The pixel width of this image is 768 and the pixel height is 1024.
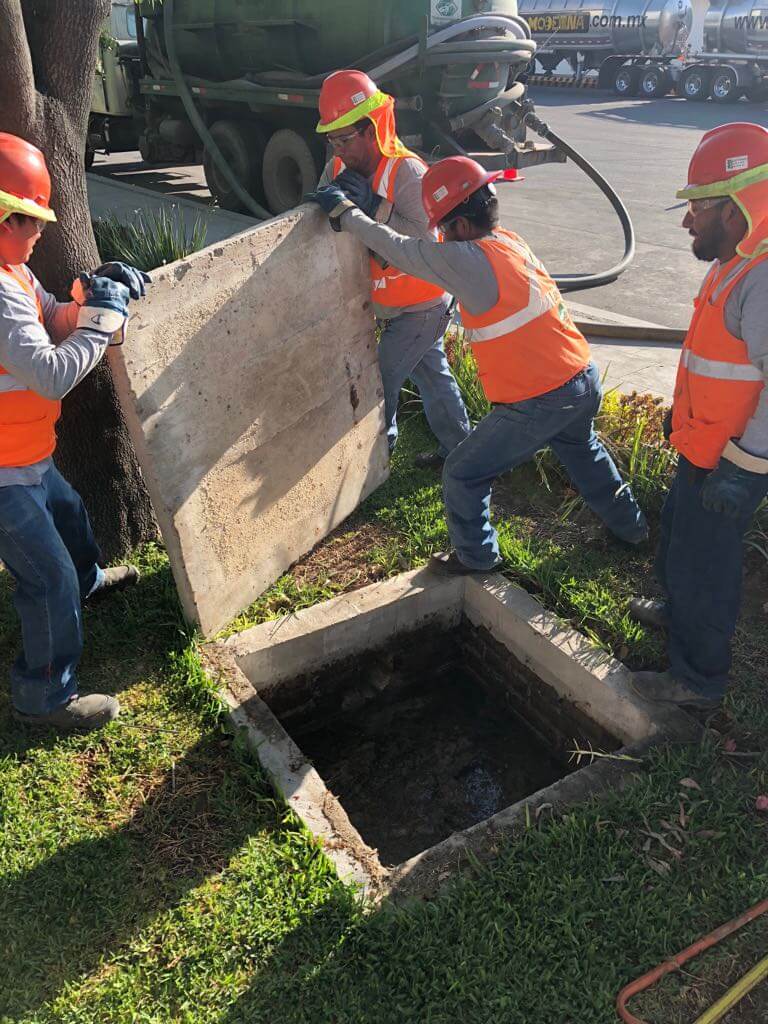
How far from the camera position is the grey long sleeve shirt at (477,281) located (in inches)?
97.2

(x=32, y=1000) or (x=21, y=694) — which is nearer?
(x=32, y=1000)

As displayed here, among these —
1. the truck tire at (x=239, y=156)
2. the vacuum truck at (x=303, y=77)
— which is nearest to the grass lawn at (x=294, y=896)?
the vacuum truck at (x=303, y=77)

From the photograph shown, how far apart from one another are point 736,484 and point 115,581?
2.40 m

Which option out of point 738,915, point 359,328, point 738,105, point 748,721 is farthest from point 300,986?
point 738,105

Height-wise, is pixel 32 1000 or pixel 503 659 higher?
pixel 32 1000

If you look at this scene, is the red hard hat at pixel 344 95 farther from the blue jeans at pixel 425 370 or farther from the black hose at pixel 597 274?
the black hose at pixel 597 274

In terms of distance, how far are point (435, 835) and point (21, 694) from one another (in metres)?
1.55

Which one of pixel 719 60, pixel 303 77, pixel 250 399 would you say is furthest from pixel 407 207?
pixel 719 60

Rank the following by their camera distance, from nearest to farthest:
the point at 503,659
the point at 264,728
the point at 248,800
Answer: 1. the point at 248,800
2. the point at 264,728
3. the point at 503,659

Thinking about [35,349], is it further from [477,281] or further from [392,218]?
[392,218]

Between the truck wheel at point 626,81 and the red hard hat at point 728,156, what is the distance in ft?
87.2

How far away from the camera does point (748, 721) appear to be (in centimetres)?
296

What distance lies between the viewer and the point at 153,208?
30.3ft

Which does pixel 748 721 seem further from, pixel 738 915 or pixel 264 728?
pixel 264 728
